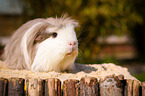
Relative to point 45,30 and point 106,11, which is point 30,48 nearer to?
point 45,30

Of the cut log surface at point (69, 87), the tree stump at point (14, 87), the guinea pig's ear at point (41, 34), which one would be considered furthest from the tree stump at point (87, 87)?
the guinea pig's ear at point (41, 34)

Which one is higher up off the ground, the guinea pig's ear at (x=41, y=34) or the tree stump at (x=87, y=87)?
the guinea pig's ear at (x=41, y=34)

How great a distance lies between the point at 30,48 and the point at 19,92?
Result: 745 mm

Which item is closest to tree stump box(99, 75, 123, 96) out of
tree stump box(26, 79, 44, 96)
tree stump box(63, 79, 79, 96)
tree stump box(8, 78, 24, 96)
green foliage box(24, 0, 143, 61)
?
tree stump box(63, 79, 79, 96)

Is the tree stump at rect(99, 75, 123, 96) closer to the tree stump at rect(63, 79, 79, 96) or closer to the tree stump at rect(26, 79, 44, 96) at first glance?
the tree stump at rect(63, 79, 79, 96)

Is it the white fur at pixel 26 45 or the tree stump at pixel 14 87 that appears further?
the white fur at pixel 26 45

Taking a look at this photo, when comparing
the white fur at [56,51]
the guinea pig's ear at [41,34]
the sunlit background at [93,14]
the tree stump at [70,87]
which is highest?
the sunlit background at [93,14]

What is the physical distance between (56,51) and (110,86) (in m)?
0.74

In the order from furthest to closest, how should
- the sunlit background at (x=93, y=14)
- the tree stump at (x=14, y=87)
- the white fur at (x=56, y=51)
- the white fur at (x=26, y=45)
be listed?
1. the sunlit background at (x=93, y=14)
2. the white fur at (x=26, y=45)
3. the white fur at (x=56, y=51)
4. the tree stump at (x=14, y=87)

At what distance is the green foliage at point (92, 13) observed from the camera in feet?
17.6

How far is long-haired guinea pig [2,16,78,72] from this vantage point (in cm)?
212

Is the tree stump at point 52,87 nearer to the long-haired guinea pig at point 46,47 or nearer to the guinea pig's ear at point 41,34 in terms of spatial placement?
the long-haired guinea pig at point 46,47

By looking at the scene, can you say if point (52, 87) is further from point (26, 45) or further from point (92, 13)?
point (92, 13)

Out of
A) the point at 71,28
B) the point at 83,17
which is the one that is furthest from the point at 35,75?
the point at 83,17
